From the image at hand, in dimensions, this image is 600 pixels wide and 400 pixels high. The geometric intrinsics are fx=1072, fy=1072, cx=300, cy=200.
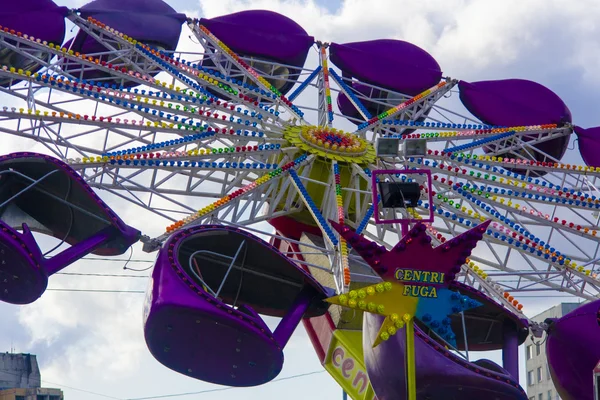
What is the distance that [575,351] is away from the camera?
2055 cm

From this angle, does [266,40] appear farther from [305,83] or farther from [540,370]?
[540,370]

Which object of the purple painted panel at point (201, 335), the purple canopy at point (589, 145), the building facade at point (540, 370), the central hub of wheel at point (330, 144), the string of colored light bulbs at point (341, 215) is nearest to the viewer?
the purple painted panel at point (201, 335)

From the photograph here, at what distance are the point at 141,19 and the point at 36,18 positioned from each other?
278cm

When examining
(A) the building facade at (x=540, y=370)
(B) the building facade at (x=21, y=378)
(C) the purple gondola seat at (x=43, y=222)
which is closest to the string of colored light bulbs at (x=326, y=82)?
(C) the purple gondola seat at (x=43, y=222)

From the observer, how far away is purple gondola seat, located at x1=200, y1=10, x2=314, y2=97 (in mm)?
27484

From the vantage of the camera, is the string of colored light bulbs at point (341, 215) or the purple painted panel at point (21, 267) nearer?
the purple painted panel at point (21, 267)

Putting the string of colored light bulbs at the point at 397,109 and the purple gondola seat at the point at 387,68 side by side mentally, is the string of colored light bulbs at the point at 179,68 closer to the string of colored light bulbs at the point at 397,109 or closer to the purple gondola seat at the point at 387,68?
the string of colored light bulbs at the point at 397,109

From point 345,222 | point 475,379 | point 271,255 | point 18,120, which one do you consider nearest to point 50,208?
point 18,120

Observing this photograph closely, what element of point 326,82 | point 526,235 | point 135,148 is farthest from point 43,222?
point 526,235

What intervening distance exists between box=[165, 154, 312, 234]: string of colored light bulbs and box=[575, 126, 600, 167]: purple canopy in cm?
903

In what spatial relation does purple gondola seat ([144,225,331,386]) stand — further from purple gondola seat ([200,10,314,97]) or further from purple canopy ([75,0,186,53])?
purple canopy ([75,0,186,53])

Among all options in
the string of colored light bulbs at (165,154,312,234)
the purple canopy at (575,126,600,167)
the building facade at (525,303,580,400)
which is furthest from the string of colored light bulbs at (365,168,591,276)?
the building facade at (525,303,580,400)

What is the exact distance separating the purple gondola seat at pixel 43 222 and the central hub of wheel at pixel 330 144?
530 cm

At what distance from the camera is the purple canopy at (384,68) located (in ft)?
94.2
